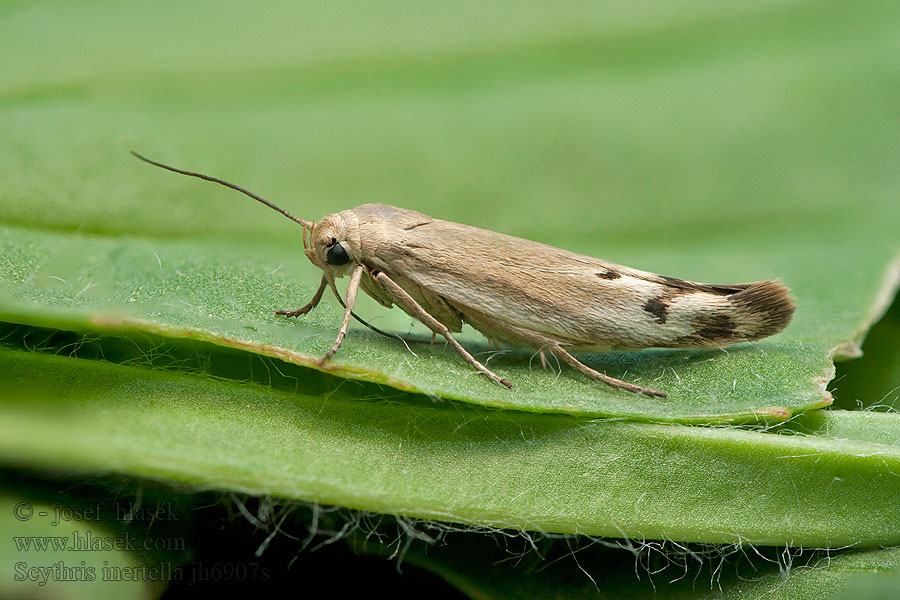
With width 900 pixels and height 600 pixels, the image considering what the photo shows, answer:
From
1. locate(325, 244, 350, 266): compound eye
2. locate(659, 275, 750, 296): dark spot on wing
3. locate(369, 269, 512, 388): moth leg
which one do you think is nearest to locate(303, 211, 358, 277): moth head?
locate(325, 244, 350, 266): compound eye

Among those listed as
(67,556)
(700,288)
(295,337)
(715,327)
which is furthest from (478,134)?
(67,556)

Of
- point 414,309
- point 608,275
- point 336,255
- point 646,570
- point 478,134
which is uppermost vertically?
point 478,134

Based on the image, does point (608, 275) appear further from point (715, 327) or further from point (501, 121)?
point (501, 121)

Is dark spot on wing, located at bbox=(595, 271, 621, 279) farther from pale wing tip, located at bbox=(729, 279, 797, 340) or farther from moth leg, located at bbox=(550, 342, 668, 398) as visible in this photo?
pale wing tip, located at bbox=(729, 279, 797, 340)

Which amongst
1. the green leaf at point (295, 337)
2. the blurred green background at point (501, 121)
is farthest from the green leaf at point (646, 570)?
the blurred green background at point (501, 121)

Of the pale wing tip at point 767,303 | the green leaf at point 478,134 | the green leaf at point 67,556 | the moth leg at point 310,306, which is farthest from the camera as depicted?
the green leaf at point 478,134

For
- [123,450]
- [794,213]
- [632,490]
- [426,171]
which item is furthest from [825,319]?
[123,450]

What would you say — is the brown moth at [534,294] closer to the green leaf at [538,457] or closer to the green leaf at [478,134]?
the green leaf at [478,134]
